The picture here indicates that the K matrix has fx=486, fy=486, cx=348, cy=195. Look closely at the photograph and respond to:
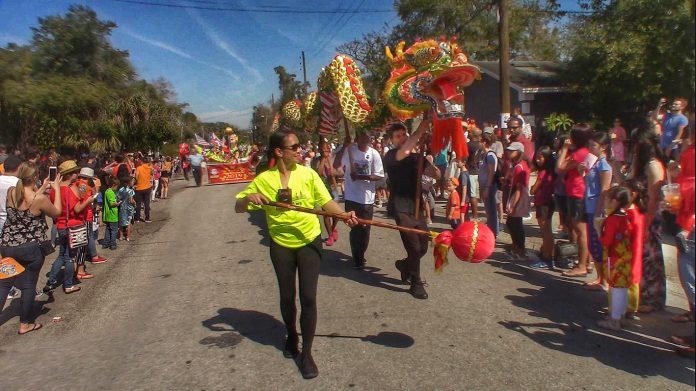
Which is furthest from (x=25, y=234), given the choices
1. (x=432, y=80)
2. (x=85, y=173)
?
(x=432, y=80)

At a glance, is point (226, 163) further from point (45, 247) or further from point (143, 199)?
point (45, 247)

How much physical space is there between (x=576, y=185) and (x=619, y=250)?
1.84 meters

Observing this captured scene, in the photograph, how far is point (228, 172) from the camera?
72.6 ft

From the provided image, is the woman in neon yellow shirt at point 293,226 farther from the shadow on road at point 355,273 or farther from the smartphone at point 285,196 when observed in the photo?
the shadow on road at point 355,273

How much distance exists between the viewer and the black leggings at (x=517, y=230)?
6504 mm

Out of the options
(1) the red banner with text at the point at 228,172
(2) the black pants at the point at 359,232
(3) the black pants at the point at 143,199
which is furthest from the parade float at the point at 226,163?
(2) the black pants at the point at 359,232

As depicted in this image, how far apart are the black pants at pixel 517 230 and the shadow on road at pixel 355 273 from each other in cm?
187

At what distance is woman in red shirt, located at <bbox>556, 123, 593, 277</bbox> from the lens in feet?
18.7

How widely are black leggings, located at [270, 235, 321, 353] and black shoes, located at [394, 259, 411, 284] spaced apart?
6.46 feet

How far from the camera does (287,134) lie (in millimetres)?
3775

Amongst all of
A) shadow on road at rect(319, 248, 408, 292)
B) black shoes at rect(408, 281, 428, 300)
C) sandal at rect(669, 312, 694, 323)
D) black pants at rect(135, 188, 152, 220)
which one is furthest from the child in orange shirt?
black pants at rect(135, 188, 152, 220)

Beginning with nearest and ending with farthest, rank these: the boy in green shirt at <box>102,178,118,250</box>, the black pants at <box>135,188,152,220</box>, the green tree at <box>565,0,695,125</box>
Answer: the boy in green shirt at <box>102,178,118,250</box> → the black pants at <box>135,188,152,220</box> → the green tree at <box>565,0,695,125</box>

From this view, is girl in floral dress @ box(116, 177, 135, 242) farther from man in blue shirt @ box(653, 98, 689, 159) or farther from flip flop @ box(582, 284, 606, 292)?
man in blue shirt @ box(653, 98, 689, 159)

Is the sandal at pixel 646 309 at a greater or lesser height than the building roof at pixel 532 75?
lesser
